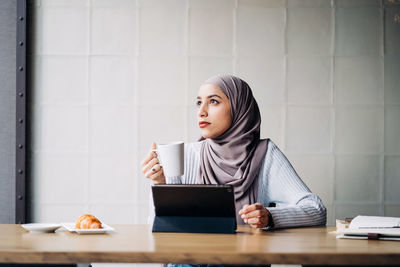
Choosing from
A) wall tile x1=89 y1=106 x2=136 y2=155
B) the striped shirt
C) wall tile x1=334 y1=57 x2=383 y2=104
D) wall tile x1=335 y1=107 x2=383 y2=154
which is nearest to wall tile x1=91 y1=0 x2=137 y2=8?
wall tile x1=89 y1=106 x2=136 y2=155

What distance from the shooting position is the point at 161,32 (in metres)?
2.74

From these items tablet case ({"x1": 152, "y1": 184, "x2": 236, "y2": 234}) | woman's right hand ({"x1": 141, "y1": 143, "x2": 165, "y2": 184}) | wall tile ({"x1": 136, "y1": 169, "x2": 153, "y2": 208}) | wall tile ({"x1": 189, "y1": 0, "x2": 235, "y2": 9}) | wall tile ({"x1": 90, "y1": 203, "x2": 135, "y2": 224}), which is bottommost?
wall tile ({"x1": 90, "y1": 203, "x2": 135, "y2": 224})

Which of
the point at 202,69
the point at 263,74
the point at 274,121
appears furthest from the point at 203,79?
the point at 274,121

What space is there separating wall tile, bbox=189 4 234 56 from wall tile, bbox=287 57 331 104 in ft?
1.22

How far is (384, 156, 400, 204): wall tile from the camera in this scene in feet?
8.98

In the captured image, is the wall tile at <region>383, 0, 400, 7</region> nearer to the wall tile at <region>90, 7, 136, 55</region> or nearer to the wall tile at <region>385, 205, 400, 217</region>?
the wall tile at <region>385, 205, 400, 217</region>

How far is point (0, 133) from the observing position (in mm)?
2748

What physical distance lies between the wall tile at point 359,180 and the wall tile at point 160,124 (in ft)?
2.99

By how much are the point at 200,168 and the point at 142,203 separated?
70 centimetres

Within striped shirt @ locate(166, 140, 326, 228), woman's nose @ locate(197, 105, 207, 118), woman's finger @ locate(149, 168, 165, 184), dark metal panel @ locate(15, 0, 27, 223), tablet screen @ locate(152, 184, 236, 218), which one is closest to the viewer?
tablet screen @ locate(152, 184, 236, 218)

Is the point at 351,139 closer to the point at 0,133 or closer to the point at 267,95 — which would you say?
the point at 267,95

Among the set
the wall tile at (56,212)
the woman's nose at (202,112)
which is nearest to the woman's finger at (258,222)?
the woman's nose at (202,112)

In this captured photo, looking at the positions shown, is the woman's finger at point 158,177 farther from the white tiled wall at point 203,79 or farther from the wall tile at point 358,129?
the wall tile at point 358,129

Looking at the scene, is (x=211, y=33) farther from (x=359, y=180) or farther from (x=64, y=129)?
(x=359, y=180)
